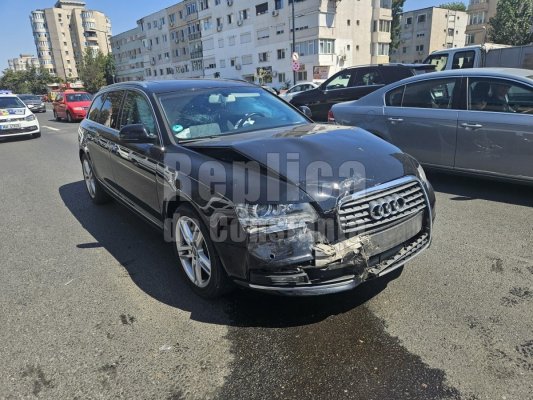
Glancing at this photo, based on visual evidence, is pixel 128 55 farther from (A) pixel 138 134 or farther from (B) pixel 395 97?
(A) pixel 138 134

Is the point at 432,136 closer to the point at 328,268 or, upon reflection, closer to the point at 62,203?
the point at 328,268

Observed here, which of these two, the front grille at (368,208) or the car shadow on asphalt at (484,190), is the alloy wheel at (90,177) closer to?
the front grille at (368,208)

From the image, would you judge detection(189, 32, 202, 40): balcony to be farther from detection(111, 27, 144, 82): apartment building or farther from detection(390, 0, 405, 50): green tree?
detection(390, 0, 405, 50): green tree

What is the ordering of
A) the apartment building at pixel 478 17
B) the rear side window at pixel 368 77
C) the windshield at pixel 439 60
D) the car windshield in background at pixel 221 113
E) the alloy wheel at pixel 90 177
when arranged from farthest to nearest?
the apartment building at pixel 478 17, the windshield at pixel 439 60, the rear side window at pixel 368 77, the alloy wheel at pixel 90 177, the car windshield in background at pixel 221 113

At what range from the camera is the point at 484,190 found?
5.87 m

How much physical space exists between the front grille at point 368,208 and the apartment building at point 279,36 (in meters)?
40.1

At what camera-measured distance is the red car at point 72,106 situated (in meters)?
21.0

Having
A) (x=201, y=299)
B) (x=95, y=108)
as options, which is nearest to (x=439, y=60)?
(x=95, y=108)

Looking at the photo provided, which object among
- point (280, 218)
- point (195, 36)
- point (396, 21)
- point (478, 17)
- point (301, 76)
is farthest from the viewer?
point (478, 17)

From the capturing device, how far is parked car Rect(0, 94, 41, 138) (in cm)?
1445

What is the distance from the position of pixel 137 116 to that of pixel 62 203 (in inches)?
117

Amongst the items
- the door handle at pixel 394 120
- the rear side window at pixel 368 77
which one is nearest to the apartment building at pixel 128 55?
the rear side window at pixel 368 77

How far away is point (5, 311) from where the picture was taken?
3.27 m

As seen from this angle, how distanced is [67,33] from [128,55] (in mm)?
38013
